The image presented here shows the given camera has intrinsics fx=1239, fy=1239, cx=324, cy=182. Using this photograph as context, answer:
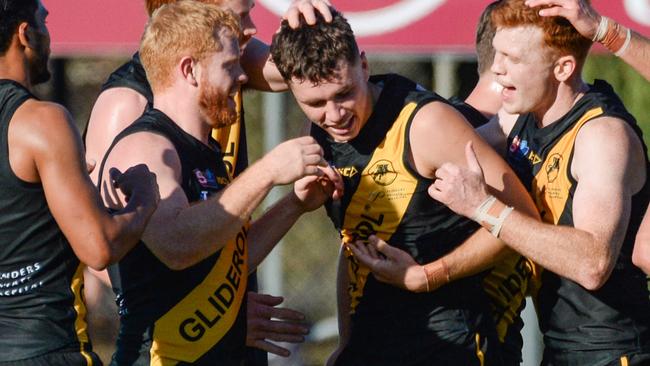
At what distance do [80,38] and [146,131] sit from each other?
121 inches

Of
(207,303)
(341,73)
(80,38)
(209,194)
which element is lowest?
(80,38)

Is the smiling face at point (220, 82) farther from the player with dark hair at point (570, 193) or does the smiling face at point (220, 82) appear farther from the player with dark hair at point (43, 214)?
the player with dark hair at point (570, 193)

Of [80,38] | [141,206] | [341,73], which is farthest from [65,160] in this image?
[80,38]

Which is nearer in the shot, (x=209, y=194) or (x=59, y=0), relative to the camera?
(x=209, y=194)

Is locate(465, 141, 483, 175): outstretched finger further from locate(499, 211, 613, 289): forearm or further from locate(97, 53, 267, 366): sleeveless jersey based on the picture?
locate(97, 53, 267, 366): sleeveless jersey

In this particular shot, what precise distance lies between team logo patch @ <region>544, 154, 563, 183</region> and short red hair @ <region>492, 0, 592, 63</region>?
0.37m

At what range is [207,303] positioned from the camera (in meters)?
4.30

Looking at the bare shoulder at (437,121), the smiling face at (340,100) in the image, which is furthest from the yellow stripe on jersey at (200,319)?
the bare shoulder at (437,121)

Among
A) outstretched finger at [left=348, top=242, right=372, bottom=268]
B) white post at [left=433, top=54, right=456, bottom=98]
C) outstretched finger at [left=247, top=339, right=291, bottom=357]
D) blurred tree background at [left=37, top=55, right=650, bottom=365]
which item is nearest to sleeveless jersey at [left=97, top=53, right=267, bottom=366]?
outstretched finger at [left=247, top=339, right=291, bottom=357]

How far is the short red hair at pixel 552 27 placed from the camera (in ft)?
14.3

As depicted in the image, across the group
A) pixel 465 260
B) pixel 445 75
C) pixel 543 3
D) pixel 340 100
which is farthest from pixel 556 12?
pixel 445 75

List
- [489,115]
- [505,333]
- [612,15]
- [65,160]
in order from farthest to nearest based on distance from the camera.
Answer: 1. [612,15]
2. [489,115]
3. [505,333]
4. [65,160]

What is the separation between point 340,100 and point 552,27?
79cm

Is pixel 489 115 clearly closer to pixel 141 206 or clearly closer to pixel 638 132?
pixel 638 132
